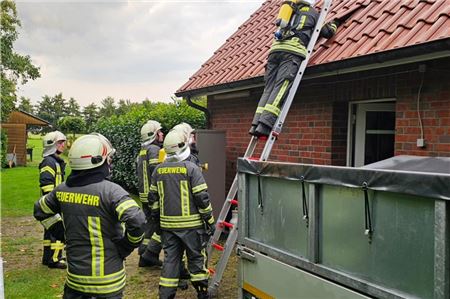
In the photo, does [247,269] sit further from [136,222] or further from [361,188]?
[361,188]

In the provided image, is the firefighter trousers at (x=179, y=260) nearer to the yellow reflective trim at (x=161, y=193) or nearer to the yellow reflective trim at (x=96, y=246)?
the yellow reflective trim at (x=161, y=193)

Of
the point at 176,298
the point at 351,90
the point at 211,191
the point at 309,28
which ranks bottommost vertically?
the point at 176,298

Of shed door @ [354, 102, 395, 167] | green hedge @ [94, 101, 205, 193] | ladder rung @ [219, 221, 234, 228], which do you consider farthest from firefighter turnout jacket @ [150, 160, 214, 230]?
green hedge @ [94, 101, 205, 193]

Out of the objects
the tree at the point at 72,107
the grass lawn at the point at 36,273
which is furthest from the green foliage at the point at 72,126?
the tree at the point at 72,107

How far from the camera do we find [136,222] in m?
3.56

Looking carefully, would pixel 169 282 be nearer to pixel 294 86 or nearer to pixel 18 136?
pixel 294 86

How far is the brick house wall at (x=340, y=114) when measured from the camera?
4.44 meters

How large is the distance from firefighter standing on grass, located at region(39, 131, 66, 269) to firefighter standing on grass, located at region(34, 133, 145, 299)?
2552 mm

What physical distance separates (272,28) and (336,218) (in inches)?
236

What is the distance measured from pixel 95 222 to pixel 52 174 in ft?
10.6

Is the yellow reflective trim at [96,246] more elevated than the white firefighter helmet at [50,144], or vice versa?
the white firefighter helmet at [50,144]

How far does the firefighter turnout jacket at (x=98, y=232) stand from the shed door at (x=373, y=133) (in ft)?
11.0

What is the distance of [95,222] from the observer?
3631 millimetres

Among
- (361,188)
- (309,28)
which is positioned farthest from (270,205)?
(309,28)
